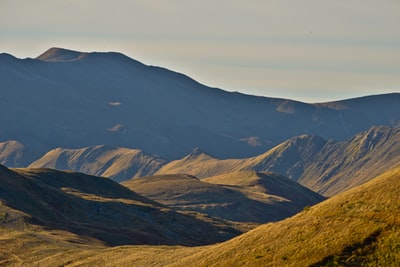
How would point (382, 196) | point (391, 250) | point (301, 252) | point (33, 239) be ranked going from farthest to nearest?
point (33, 239) → point (382, 196) → point (301, 252) → point (391, 250)

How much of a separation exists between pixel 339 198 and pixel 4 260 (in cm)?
5485

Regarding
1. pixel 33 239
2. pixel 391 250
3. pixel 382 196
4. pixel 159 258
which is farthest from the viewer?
pixel 33 239

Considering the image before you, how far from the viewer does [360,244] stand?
65.9 meters

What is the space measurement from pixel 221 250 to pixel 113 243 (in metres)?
104

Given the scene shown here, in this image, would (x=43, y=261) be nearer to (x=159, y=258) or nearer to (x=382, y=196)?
(x=159, y=258)

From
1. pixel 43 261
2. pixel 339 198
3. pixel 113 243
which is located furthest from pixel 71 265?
pixel 113 243

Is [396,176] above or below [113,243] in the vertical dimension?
above

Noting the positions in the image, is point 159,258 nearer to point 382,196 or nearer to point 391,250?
point 382,196

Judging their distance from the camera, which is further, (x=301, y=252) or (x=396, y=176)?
(x=396, y=176)

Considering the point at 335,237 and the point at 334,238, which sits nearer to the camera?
the point at 334,238

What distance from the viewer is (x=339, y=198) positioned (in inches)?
3076

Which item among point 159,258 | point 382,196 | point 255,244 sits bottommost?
point 159,258

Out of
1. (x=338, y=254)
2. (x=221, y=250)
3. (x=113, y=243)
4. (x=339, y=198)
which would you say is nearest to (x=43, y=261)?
(x=221, y=250)

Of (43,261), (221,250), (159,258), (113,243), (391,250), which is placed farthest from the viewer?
(113,243)
